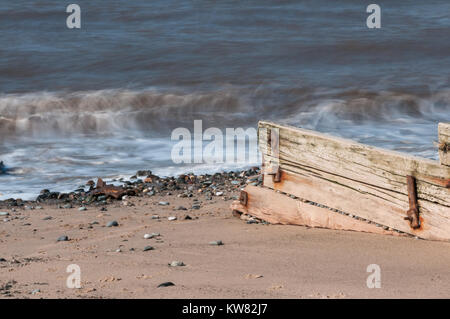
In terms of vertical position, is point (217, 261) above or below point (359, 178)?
below

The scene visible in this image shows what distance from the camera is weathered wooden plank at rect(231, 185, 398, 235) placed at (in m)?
4.93

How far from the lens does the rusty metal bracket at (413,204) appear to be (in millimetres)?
4445

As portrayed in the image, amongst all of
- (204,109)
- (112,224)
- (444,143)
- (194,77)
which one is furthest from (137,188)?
(194,77)

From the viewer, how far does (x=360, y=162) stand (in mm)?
4762

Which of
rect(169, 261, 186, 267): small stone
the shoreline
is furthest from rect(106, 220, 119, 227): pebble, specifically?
rect(169, 261, 186, 267): small stone

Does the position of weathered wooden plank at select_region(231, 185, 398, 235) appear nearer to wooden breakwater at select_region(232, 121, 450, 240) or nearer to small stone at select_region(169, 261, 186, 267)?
wooden breakwater at select_region(232, 121, 450, 240)

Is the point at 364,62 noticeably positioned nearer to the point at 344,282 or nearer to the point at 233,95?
the point at 233,95

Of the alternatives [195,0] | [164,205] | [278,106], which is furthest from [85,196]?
[195,0]

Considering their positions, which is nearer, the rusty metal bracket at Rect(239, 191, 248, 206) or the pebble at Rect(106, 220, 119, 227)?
the rusty metal bracket at Rect(239, 191, 248, 206)

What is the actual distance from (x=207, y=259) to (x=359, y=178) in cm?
123

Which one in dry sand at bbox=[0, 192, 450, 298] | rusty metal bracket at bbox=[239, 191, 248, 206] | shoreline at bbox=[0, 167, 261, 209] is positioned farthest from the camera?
shoreline at bbox=[0, 167, 261, 209]

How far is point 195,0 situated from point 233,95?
9215 mm

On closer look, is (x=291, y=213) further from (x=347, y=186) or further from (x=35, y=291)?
(x=35, y=291)

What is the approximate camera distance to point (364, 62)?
52.9 ft
